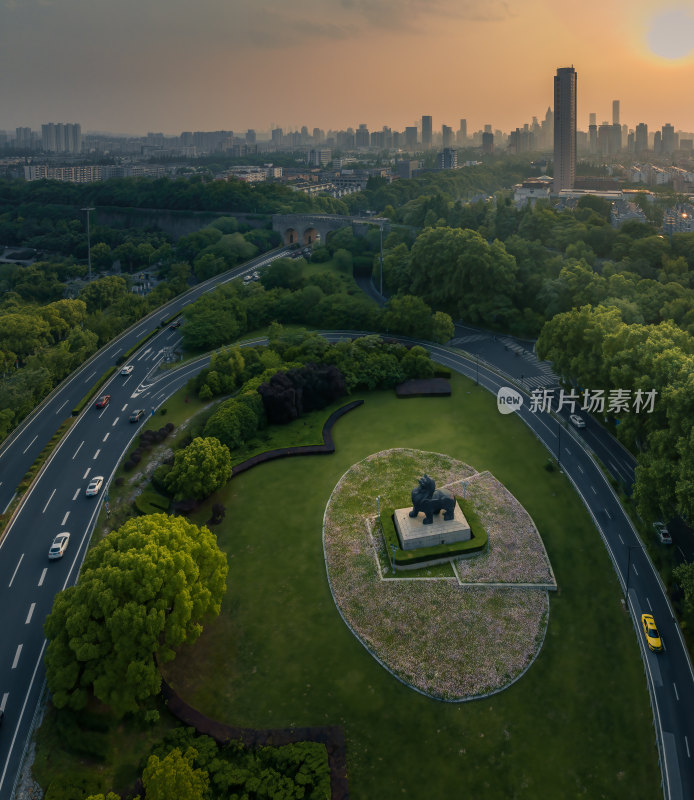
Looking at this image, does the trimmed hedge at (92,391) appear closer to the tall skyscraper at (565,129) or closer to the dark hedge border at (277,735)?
the dark hedge border at (277,735)

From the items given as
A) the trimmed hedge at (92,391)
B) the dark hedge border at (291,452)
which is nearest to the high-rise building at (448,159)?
the trimmed hedge at (92,391)

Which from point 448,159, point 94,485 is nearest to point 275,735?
point 94,485

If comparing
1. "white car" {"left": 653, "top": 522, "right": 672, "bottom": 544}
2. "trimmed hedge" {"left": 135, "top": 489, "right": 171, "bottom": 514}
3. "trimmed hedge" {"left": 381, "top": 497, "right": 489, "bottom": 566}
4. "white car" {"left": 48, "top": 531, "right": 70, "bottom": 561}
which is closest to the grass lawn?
"trimmed hedge" {"left": 135, "top": 489, "right": 171, "bottom": 514}

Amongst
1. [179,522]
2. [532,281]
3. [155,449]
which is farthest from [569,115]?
[179,522]

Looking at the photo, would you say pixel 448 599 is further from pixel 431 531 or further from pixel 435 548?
pixel 431 531

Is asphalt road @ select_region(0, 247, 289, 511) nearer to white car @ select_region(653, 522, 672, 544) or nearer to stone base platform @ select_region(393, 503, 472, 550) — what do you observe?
stone base platform @ select_region(393, 503, 472, 550)

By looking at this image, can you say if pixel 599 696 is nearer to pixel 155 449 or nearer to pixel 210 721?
pixel 210 721
